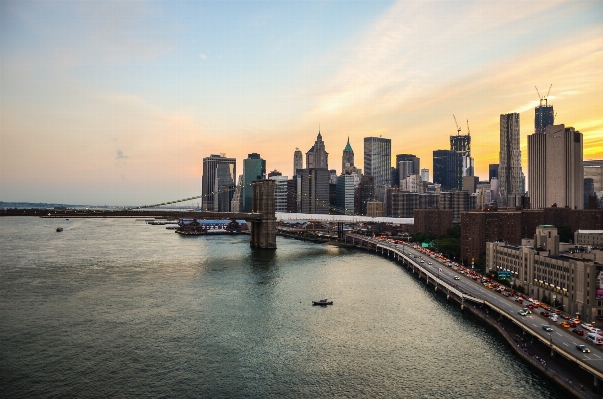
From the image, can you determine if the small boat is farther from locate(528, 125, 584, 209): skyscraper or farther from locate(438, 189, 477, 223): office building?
locate(438, 189, 477, 223): office building

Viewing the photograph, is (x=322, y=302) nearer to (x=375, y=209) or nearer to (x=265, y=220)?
(x=265, y=220)

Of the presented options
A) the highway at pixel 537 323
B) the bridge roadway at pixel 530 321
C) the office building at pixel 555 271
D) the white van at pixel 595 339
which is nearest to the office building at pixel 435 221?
the bridge roadway at pixel 530 321

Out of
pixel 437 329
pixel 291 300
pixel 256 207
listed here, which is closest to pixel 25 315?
pixel 291 300

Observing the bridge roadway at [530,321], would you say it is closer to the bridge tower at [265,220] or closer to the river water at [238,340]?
the river water at [238,340]

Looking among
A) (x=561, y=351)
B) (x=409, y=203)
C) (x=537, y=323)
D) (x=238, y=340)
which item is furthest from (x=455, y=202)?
(x=238, y=340)

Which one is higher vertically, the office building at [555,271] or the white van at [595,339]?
the office building at [555,271]

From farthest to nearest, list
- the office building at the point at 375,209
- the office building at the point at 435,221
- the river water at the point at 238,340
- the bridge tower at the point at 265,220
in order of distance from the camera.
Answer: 1. the office building at the point at 375,209
2. the office building at the point at 435,221
3. the bridge tower at the point at 265,220
4. the river water at the point at 238,340
